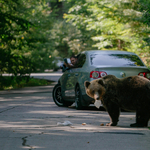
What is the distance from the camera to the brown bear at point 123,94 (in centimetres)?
830

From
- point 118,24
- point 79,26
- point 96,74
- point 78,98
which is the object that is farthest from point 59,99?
point 79,26

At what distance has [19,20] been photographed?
22.6 metres

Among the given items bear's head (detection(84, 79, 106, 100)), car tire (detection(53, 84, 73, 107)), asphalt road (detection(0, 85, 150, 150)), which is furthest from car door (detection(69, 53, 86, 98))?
bear's head (detection(84, 79, 106, 100))

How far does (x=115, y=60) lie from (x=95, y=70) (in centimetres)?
76

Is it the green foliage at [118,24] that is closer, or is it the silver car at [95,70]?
the silver car at [95,70]

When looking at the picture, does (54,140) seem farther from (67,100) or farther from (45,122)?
(67,100)

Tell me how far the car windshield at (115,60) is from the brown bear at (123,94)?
307cm

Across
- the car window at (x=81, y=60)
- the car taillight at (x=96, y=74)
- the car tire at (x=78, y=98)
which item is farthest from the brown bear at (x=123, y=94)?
the car window at (x=81, y=60)

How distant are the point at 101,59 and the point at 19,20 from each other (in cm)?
1168

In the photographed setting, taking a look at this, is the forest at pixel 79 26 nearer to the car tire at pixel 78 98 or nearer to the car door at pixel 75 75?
the car door at pixel 75 75

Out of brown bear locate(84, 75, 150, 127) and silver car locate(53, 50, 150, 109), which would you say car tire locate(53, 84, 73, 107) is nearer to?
silver car locate(53, 50, 150, 109)

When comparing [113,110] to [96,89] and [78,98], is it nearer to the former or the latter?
[96,89]

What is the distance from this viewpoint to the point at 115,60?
11742 mm

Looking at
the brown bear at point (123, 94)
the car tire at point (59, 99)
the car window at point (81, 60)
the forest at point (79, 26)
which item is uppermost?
the forest at point (79, 26)
